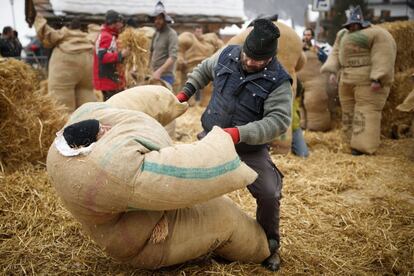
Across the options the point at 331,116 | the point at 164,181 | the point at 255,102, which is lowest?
the point at 331,116

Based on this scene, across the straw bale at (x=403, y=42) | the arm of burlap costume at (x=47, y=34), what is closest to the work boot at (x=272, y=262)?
the arm of burlap costume at (x=47, y=34)

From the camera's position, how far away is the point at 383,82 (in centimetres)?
645

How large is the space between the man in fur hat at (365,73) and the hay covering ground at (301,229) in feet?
4.27

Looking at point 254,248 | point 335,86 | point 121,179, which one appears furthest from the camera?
point 335,86

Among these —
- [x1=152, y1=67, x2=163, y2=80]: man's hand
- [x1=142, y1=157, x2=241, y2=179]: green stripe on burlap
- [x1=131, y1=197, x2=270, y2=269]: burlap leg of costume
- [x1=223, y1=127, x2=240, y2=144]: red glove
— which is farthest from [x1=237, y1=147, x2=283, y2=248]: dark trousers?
[x1=152, y1=67, x2=163, y2=80]: man's hand

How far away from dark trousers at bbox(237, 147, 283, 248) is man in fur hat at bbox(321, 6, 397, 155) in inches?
157

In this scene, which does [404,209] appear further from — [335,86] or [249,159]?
[335,86]

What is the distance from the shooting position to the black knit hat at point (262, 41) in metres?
2.75

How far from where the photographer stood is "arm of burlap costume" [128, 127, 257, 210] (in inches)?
84.7

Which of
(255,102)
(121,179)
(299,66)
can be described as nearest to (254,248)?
(255,102)

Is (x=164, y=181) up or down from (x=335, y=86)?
up

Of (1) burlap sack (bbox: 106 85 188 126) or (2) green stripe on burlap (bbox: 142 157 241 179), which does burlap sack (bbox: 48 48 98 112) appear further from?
(2) green stripe on burlap (bbox: 142 157 241 179)

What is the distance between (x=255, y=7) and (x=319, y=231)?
117 feet

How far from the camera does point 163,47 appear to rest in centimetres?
699
